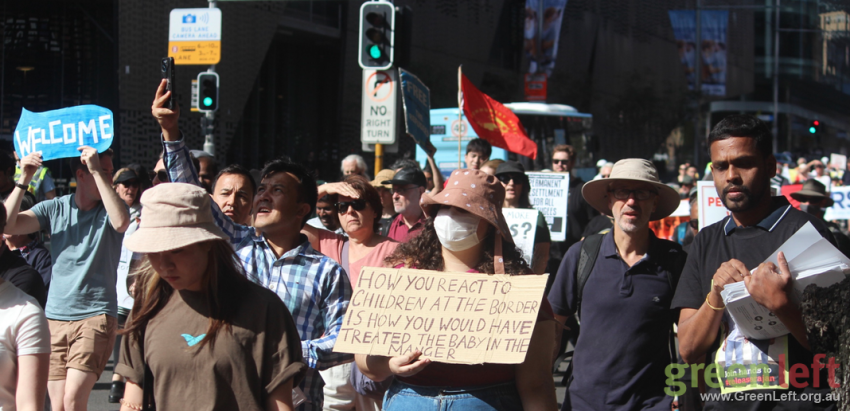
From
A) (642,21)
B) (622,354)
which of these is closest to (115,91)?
(622,354)

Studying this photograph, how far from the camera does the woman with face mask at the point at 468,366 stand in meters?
3.07

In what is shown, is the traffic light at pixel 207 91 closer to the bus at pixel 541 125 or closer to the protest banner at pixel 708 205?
the bus at pixel 541 125

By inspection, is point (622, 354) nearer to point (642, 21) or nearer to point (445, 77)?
point (445, 77)

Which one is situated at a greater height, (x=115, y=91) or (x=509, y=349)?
(x=115, y=91)

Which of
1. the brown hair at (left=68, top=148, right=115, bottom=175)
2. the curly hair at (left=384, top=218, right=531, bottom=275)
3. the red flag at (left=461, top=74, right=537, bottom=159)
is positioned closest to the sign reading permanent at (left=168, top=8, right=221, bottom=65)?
the red flag at (left=461, top=74, right=537, bottom=159)

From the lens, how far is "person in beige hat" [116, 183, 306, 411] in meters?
2.70

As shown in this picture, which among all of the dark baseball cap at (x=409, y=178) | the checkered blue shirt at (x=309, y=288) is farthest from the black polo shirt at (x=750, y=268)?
the dark baseball cap at (x=409, y=178)

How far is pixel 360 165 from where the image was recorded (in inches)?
376

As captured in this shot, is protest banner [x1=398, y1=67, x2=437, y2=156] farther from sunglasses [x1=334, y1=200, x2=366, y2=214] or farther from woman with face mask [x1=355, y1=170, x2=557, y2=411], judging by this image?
woman with face mask [x1=355, y1=170, x2=557, y2=411]

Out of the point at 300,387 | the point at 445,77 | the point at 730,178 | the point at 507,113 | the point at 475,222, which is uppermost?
the point at 445,77

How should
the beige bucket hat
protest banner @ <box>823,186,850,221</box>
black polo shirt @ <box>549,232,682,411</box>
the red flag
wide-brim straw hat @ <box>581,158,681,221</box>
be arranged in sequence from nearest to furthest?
1. the beige bucket hat
2. black polo shirt @ <box>549,232,682,411</box>
3. wide-brim straw hat @ <box>581,158,681,221</box>
4. the red flag
5. protest banner @ <box>823,186,850,221</box>

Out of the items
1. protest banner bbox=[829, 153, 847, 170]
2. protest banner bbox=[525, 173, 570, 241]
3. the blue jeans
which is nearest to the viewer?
the blue jeans

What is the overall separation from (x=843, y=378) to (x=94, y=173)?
4.65 metres

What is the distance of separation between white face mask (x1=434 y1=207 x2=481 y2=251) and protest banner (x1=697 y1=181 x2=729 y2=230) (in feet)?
14.0
